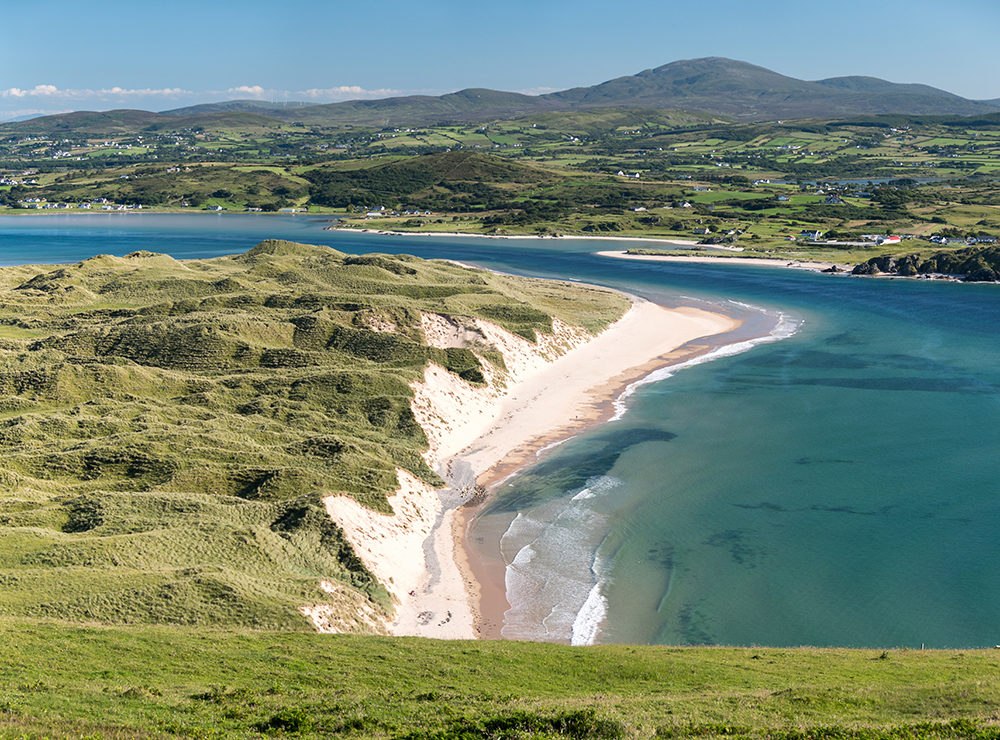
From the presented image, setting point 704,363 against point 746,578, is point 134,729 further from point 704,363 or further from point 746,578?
point 704,363

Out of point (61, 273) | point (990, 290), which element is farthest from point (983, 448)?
point (61, 273)

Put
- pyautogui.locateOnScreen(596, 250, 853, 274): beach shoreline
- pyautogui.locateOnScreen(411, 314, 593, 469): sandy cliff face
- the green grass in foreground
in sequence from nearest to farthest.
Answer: the green grass in foreground < pyautogui.locateOnScreen(411, 314, 593, 469): sandy cliff face < pyautogui.locateOnScreen(596, 250, 853, 274): beach shoreline

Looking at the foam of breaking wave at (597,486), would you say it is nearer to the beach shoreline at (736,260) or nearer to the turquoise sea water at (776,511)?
the turquoise sea water at (776,511)

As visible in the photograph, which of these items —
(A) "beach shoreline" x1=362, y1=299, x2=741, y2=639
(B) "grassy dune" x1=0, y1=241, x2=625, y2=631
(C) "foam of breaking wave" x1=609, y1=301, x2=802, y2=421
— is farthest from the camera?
(C) "foam of breaking wave" x1=609, y1=301, x2=802, y2=421

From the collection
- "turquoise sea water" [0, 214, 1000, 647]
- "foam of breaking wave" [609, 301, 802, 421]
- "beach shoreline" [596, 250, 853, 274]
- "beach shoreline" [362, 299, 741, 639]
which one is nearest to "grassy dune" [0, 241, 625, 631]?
"beach shoreline" [362, 299, 741, 639]

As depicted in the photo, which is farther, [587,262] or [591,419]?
[587,262]

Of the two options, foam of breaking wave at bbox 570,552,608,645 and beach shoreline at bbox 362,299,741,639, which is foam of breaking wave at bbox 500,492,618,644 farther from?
beach shoreline at bbox 362,299,741,639

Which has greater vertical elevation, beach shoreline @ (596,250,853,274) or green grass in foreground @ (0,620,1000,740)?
beach shoreline @ (596,250,853,274)

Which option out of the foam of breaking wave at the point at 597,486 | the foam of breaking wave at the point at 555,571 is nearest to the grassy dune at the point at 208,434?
the foam of breaking wave at the point at 555,571
